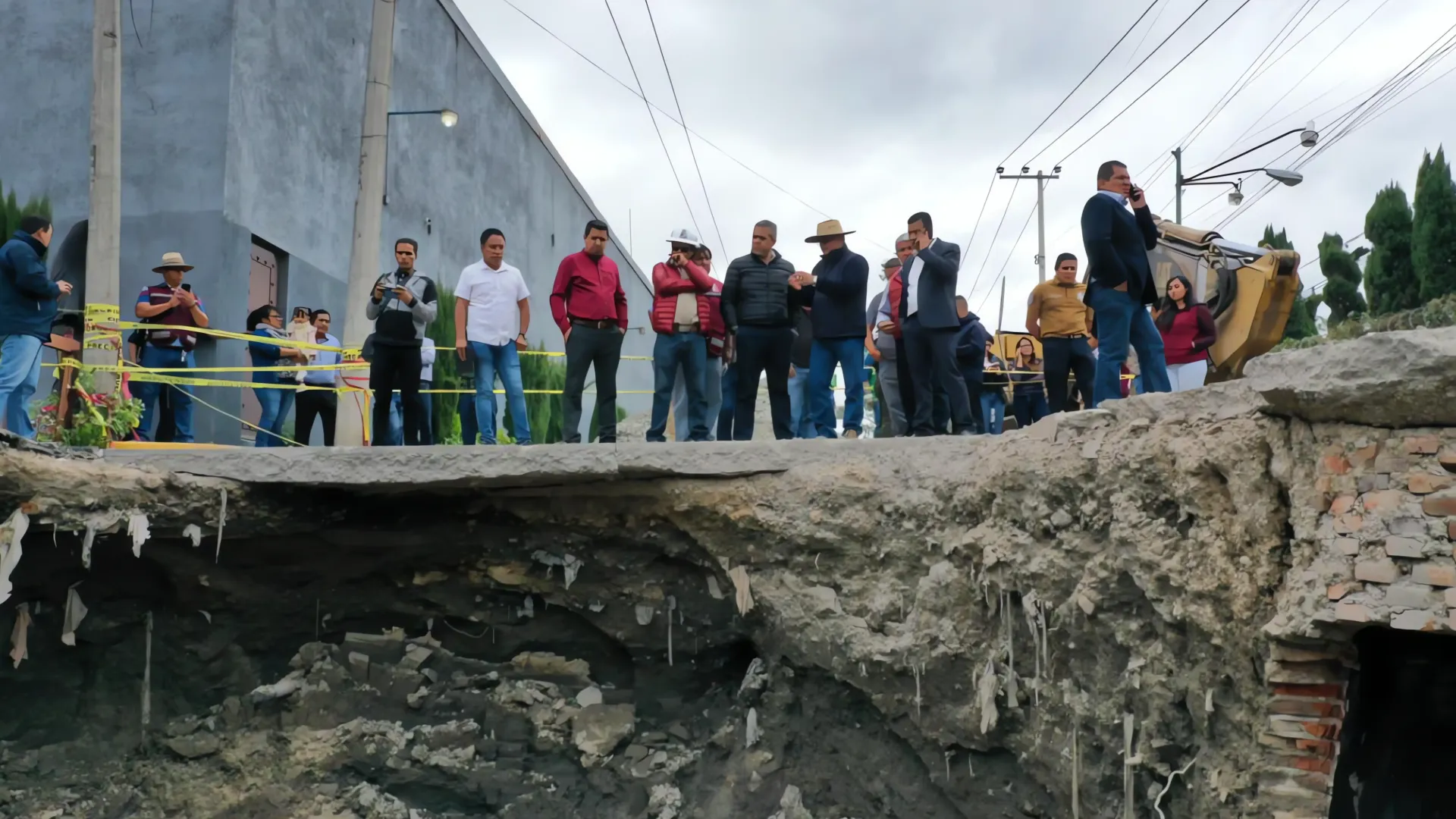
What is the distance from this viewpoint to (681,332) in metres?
6.93

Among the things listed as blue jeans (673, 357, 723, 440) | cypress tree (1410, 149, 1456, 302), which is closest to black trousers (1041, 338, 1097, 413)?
blue jeans (673, 357, 723, 440)

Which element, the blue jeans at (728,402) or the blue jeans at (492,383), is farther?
the blue jeans at (728,402)

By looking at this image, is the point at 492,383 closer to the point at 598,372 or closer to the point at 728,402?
the point at 598,372

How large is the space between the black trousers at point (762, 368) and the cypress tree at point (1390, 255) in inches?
545

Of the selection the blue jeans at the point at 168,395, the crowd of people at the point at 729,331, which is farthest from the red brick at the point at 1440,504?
the blue jeans at the point at 168,395

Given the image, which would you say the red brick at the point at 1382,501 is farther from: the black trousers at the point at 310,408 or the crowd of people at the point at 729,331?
the black trousers at the point at 310,408

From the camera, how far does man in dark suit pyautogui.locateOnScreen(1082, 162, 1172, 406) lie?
575 cm

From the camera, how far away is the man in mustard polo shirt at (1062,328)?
6.82 m

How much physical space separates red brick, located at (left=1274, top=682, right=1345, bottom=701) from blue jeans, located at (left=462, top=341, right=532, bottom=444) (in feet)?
14.6

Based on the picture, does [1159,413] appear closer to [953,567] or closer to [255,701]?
[953,567]

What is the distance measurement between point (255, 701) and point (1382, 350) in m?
5.91

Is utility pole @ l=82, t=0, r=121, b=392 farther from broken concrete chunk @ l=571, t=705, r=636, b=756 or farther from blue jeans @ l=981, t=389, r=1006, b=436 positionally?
blue jeans @ l=981, t=389, r=1006, b=436

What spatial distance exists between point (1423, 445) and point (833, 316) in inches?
145

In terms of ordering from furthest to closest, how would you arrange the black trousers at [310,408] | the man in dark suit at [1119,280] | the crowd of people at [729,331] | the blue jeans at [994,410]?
the blue jeans at [994,410]
the black trousers at [310,408]
the crowd of people at [729,331]
the man in dark suit at [1119,280]
